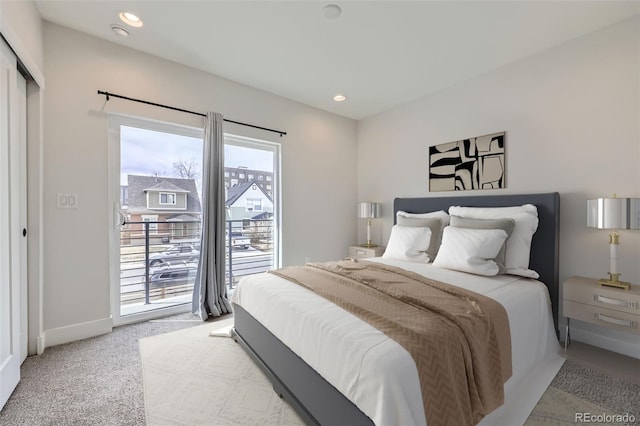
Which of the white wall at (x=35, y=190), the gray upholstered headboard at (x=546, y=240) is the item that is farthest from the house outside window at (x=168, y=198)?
the gray upholstered headboard at (x=546, y=240)

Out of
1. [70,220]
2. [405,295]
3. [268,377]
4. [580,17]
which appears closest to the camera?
[405,295]

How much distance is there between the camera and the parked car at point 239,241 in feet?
11.6

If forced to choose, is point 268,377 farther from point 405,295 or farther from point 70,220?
point 70,220

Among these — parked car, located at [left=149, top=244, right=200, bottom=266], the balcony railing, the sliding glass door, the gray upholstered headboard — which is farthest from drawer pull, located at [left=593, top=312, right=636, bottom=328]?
parked car, located at [left=149, top=244, right=200, bottom=266]

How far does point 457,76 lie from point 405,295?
2.65m

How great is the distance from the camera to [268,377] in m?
1.87

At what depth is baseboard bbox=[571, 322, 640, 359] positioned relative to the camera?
2.14 m

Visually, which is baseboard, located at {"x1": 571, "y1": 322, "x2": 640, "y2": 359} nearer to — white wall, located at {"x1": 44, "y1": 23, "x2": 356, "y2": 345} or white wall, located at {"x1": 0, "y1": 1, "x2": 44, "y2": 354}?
white wall, located at {"x1": 44, "y1": 23, "x2": 356, "y2": 345}

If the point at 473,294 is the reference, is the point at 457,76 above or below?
above

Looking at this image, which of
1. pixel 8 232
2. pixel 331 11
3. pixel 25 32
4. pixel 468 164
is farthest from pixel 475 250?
pixel 25 32

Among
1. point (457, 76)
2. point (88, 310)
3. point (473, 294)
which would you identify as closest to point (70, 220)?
point (88, 310)

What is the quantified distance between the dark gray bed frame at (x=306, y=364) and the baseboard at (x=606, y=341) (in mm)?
266

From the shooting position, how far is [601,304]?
2012 millimetres

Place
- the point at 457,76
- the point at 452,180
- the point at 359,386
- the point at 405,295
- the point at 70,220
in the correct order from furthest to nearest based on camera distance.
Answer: the point at 452,180, the point at 457,76, the point at 70,220, the point at 405,295, the point at 359,386
